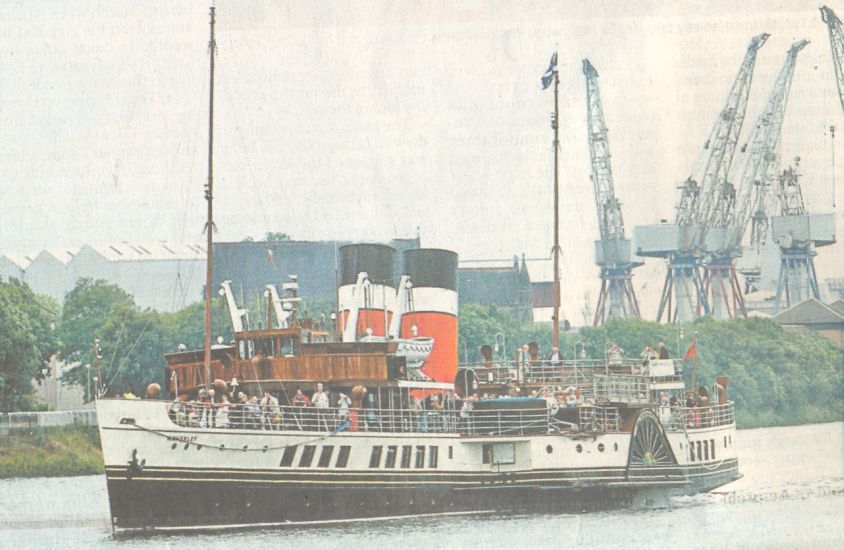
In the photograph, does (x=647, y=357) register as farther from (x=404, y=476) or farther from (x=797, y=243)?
(x=797, y=243)

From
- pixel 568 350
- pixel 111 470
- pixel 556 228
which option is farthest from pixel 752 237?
pixel 111 470

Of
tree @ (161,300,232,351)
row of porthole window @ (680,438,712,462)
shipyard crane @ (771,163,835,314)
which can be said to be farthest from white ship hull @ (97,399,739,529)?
shipyard crane @ (771,163,835,314)

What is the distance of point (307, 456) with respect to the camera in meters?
25.0

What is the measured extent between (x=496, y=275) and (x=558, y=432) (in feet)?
156

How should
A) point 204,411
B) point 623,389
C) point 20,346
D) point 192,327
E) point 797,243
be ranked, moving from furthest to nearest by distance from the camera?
point 797,243 < point 192,327 < point 20,346 < point 623,389 < point 204,411

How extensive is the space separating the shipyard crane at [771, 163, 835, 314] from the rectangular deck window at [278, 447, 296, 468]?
167ft

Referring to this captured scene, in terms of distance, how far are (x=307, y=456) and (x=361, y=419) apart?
1316 millimetres

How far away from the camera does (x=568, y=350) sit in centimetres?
5519

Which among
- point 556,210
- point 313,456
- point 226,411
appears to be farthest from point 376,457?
point 556,210

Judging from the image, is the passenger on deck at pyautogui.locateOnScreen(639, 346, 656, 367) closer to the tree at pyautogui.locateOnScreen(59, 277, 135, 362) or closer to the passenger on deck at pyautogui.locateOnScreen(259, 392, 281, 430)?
the passenger on deck at pyautogui.locateOnScreen(259, 392, 281, 430)

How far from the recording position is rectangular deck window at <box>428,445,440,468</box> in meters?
26.4

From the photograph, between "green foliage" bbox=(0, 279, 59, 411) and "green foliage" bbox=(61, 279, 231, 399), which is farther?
"green foliage" bbox=(61, 279, 231, 399)

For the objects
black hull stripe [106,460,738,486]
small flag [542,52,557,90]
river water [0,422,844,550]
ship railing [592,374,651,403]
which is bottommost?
river water [0,422,844,550]

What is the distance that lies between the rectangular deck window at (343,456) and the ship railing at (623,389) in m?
5.59
